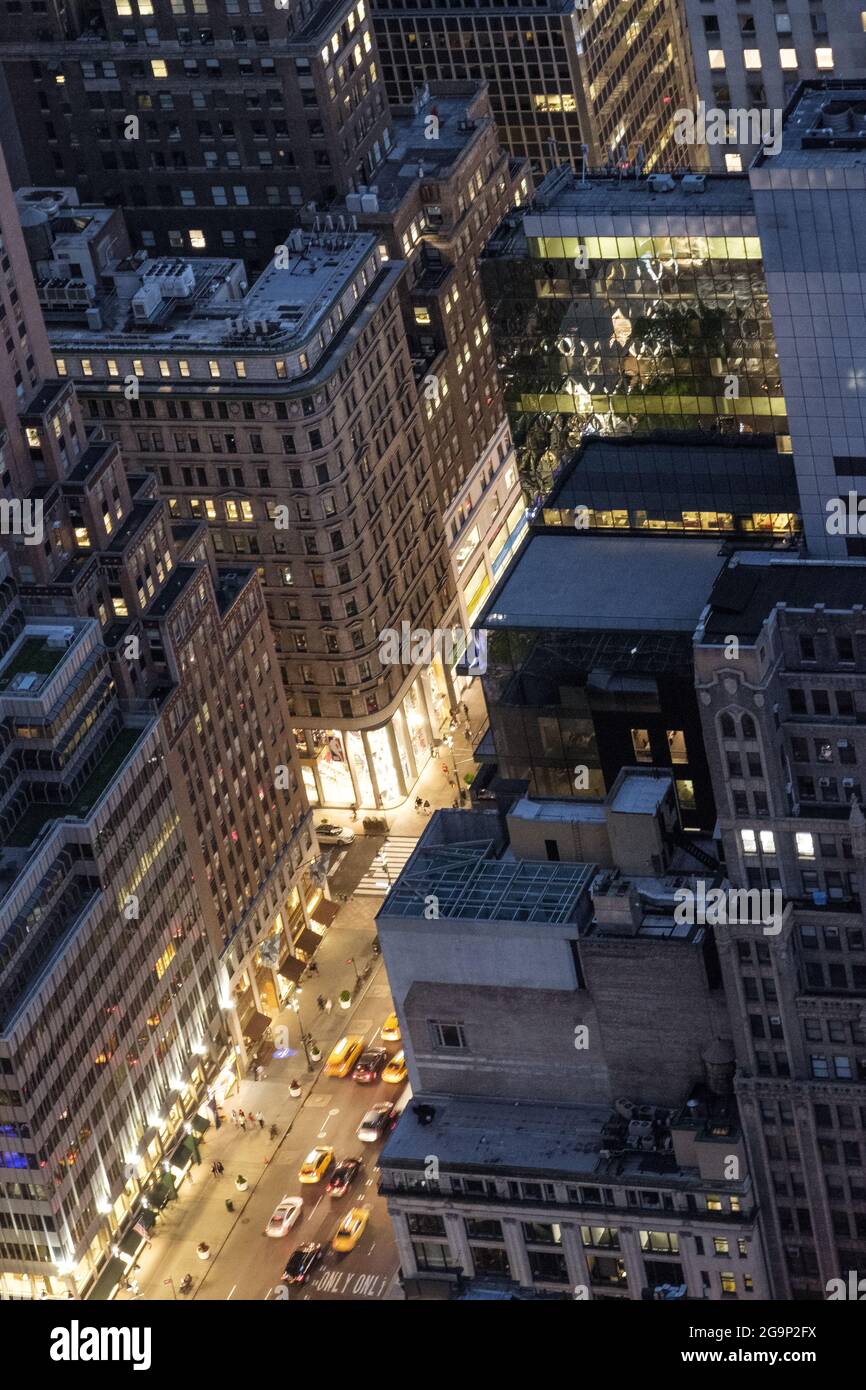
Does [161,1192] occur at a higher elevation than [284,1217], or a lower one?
higher

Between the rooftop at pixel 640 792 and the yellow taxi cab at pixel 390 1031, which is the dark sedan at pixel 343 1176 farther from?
the rooftop at pixel 640 792

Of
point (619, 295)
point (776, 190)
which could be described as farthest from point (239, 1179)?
point (776, 190)

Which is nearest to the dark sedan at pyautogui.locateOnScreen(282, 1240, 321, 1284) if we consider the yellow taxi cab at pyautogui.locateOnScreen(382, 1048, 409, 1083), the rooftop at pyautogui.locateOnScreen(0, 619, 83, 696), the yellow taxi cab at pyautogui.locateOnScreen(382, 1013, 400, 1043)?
the yellow taxi cab at pyautogui.locateOnScreen(382, 1048, 409, 1083)

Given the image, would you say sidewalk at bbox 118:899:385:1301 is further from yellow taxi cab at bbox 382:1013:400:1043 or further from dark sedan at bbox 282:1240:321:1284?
dark sedan at bbox 282:1240:321:1284

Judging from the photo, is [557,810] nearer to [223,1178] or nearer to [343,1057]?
[343,1057]

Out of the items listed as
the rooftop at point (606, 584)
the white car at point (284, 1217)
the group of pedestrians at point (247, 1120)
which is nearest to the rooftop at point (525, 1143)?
the white car at point (284, 1217)

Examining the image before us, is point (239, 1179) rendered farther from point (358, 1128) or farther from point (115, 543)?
point (115, 543)

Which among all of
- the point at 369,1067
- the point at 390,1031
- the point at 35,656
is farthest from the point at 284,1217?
the point at 35,656
